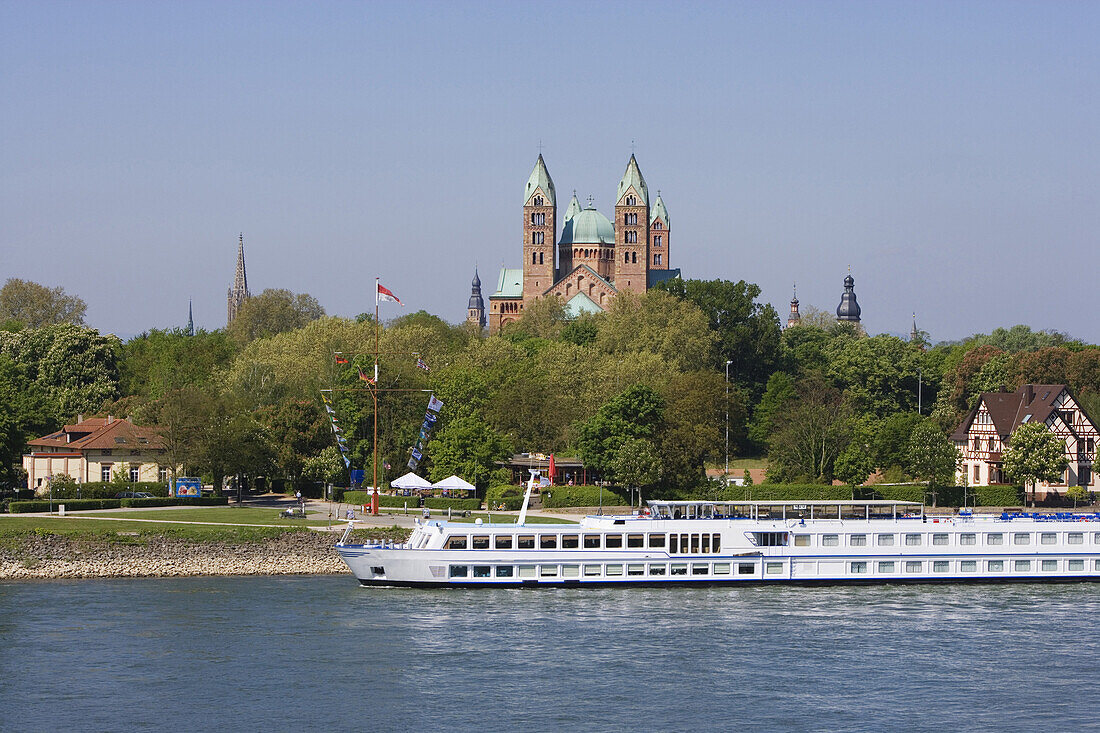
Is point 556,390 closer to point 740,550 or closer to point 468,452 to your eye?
point 468,452

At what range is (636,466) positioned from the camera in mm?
80188

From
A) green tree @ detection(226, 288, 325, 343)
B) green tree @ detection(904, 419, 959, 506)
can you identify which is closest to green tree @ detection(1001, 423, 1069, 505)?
green tree @ detection(904, 419, 959, 506)

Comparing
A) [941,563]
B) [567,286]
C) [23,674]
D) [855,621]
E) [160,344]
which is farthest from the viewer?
[567,286]

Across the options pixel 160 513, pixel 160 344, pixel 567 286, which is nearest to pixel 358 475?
pixel 160 513

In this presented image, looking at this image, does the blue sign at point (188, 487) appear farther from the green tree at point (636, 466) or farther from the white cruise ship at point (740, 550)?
the green tree at point (636, 466)

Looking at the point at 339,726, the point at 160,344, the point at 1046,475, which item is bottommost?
the point at 339,726

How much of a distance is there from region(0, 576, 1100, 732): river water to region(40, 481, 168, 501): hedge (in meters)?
20.0

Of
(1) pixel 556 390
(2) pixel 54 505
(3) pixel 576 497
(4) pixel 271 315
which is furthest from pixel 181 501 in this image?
(4) pixel 271 315

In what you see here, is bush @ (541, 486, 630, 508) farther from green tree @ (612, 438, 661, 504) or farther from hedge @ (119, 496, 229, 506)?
hedge @ (119, 496, 229, 506)

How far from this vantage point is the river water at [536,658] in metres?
40.1

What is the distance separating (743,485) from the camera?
87562mm

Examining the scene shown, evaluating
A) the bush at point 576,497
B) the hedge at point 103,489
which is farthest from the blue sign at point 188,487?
the bush at point 576,497

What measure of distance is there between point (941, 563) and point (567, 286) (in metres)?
137

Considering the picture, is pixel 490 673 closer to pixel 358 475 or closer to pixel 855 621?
pixel 855 621
